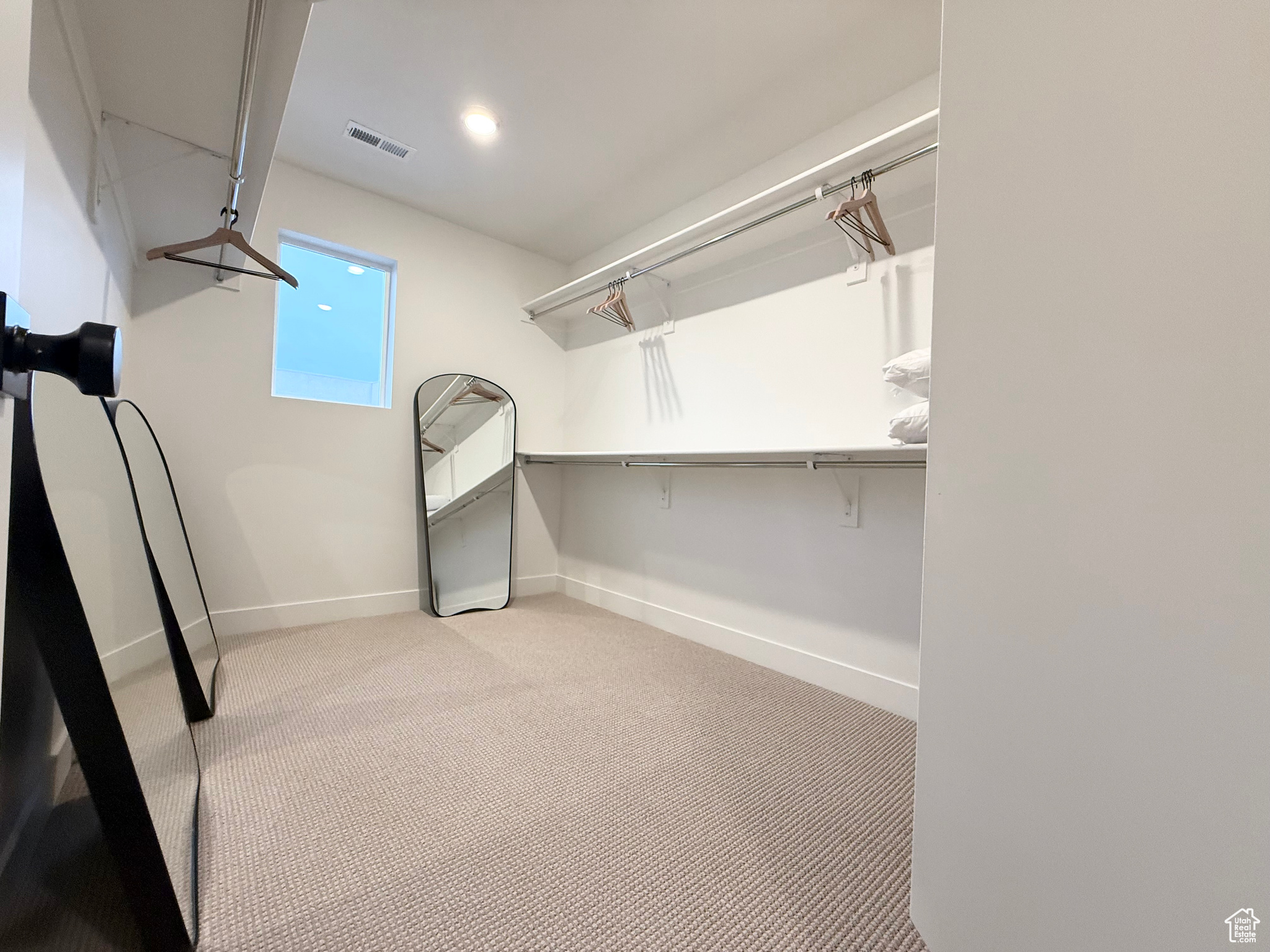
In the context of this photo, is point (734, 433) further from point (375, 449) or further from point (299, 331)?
point (299, 331)

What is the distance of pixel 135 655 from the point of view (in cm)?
111

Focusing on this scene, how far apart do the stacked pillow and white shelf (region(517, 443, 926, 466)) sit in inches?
1.6

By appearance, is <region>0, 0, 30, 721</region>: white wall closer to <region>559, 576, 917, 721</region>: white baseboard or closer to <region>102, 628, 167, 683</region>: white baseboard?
<region>102, 628, 167, 683</region>: white baseboard

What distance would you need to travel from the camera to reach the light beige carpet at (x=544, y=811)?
986 millimetres

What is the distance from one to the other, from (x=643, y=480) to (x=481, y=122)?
1993mm

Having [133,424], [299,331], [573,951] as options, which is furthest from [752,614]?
[299,331]

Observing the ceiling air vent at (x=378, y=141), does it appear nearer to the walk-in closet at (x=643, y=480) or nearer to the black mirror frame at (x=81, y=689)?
the walk-in closet at (x=643, y=480)

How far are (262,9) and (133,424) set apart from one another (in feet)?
5.01

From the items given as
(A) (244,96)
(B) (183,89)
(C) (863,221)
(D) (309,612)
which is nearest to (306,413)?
(D) (309,612)

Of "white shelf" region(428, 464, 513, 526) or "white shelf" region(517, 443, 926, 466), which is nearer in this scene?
"white shelf" region(517, 443, 926, 466)

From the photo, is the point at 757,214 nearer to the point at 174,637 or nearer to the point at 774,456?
the point at 774,456

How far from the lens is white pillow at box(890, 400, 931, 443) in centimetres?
158

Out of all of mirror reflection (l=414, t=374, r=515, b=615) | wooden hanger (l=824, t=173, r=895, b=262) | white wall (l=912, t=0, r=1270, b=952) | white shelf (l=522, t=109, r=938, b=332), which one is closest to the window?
mirror reflection (l=414, t=374, r=515, b=615)

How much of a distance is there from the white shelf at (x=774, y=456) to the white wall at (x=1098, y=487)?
0.82 m
